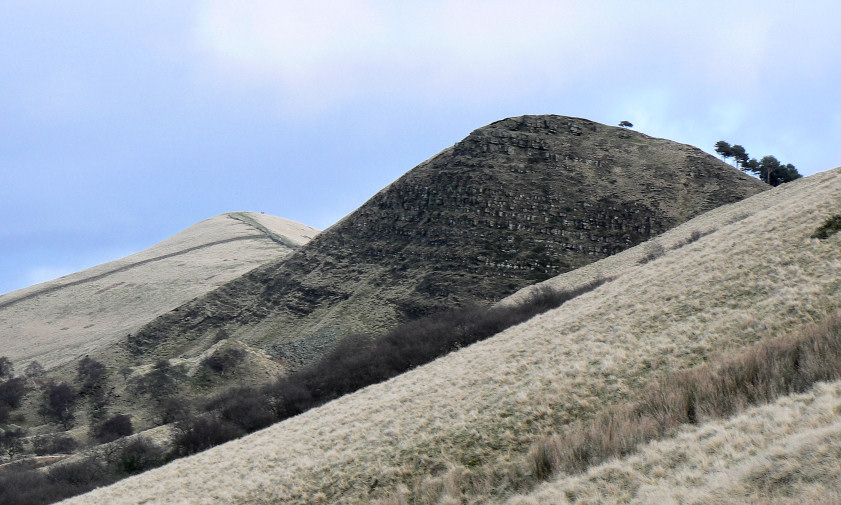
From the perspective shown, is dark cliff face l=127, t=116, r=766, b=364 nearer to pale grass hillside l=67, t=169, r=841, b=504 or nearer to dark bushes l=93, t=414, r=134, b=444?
dark bushes l=93, t=414, r=134, b=444

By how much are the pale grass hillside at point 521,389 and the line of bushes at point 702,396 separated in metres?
1.00

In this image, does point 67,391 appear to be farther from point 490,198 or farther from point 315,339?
point 490,198

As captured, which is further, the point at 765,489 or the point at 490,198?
the point at 490,198

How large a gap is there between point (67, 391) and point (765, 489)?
8338 centimetres

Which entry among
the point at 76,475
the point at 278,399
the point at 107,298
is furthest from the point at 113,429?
the point at 107,298

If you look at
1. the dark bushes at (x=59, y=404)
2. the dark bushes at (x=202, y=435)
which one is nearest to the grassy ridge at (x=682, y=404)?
the dark bushes at (x=202, y=435)

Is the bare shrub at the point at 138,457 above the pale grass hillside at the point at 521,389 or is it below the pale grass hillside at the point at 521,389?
below

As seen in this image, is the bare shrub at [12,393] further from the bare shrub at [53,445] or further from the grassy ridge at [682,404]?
the grassy ridge at [682,404]

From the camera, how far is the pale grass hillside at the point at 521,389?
1492cm

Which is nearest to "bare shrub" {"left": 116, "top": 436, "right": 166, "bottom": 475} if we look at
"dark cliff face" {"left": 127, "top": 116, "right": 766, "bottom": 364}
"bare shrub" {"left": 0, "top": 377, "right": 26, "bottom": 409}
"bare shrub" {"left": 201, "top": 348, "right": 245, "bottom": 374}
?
"bare shrub" {"left": 201, "top": 348, "right": 245, "bottom": 374}

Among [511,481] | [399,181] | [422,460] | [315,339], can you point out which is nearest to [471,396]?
[422,460]

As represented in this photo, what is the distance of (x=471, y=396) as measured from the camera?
18.8m

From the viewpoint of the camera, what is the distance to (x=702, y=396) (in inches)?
493

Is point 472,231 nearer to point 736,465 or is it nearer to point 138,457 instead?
point 138,457
